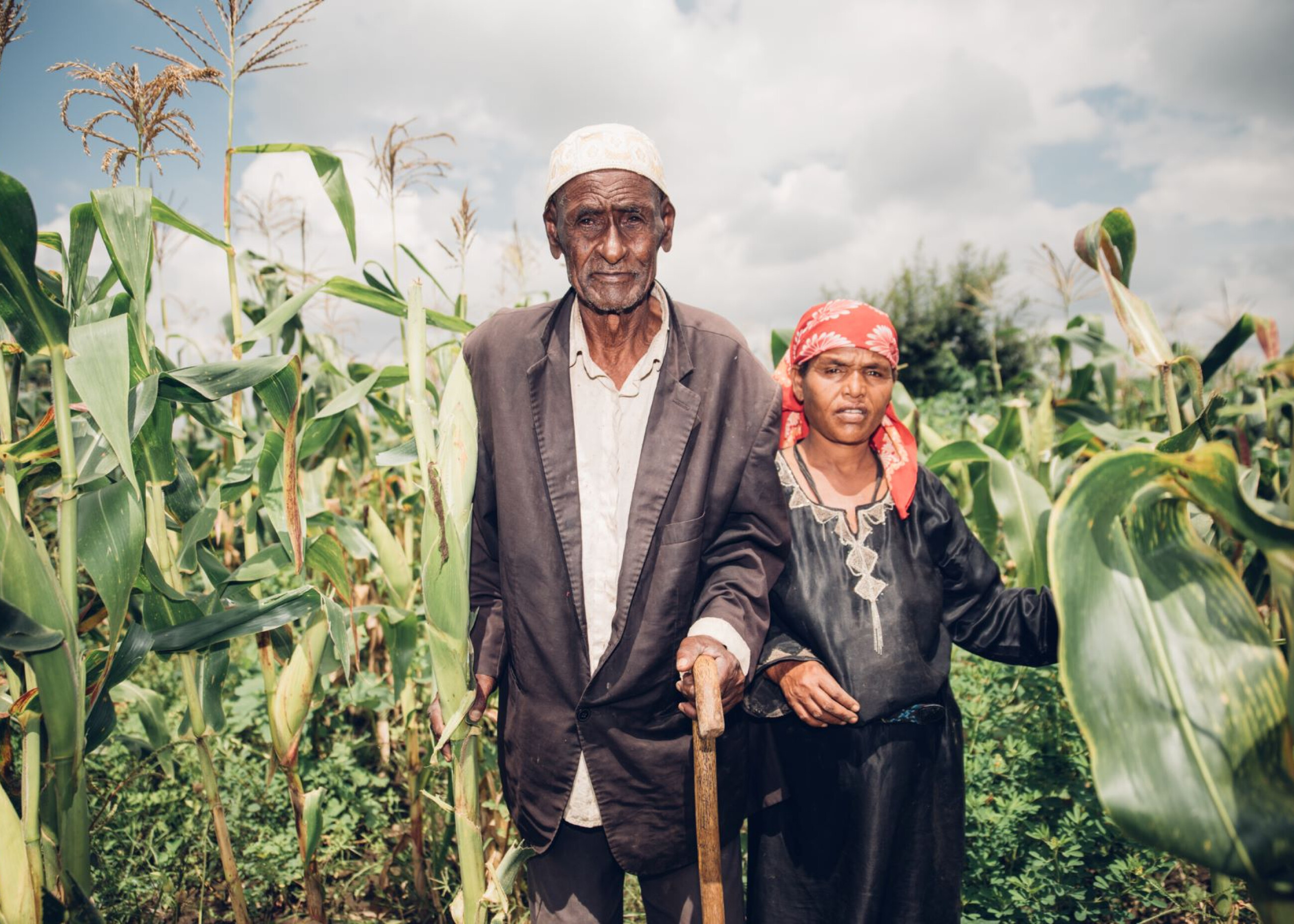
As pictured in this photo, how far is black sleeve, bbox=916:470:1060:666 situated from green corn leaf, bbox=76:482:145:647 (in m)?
1.70

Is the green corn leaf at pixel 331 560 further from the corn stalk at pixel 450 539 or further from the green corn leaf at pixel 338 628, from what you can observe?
the corn stalk at pixel 450 539

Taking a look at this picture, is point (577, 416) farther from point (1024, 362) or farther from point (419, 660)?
point (1024, 362)

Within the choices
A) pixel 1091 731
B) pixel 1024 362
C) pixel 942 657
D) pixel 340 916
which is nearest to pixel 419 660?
pixel 340 916

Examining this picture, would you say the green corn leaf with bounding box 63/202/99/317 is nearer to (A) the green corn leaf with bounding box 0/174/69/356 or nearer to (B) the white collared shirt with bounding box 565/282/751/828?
(A) the green corn leaf with bounding box 0/174/69/356

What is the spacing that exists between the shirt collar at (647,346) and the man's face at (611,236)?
2.9 inches

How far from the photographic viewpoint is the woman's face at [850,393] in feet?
5.82

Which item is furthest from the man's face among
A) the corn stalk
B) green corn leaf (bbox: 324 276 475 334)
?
green corn leaf (bbox: 324 276 475 334)

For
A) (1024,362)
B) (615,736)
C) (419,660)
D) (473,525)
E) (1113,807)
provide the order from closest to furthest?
(1113,807)
(615,736)
(473,525)
(419,660)
(1024,362)

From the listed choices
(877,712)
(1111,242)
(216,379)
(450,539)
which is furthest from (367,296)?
(1111,242)

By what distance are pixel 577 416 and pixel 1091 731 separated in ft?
3.64

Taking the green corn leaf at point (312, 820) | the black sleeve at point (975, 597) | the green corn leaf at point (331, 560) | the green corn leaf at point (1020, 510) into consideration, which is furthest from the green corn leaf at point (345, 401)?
the green corn leaf at point (1020, 510)

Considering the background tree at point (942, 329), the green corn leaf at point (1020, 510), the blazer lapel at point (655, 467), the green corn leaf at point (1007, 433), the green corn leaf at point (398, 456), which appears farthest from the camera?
the background tree at point (942, 329)

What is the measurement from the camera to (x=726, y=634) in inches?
59.5

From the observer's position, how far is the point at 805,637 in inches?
69.5
